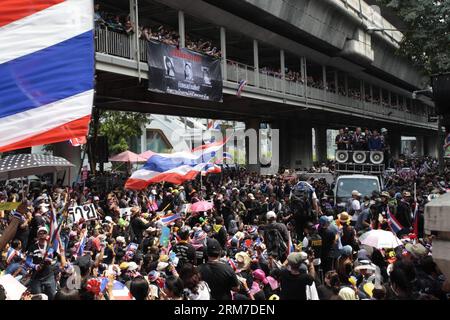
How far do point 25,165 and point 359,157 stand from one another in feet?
52.3

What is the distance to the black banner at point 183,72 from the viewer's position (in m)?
20.8

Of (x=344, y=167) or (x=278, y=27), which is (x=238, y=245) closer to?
(x=344, y=167)

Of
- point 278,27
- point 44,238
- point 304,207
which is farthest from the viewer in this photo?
point 278,27

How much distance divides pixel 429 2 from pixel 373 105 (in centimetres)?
2866

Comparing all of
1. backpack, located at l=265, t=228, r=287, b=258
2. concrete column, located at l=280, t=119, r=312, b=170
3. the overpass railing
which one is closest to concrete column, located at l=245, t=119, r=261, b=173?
the overpass railing

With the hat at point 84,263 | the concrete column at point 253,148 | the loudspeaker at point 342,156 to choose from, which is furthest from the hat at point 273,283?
the concrete column at point 253,148

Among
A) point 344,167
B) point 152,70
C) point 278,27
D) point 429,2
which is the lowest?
point 344,167

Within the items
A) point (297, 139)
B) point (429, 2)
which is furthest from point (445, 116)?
point (297, 139)

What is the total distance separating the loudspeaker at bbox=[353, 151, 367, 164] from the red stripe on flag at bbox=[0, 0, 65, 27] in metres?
16.7

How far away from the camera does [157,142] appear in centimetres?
6512

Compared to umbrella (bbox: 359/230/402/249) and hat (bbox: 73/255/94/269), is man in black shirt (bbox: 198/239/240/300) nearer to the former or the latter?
hat (bbox: 73/255/94/269)

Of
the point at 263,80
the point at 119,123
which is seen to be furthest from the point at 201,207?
the point at 119,123

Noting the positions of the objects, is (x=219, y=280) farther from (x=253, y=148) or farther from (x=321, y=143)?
(x=321, y=143)

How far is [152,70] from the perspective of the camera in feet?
67.6
